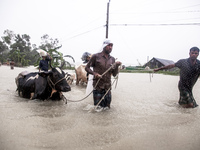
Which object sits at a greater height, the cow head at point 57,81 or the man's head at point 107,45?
the man's head at point 107,45

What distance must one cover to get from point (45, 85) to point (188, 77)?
408 cm

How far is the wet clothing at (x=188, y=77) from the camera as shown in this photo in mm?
4020

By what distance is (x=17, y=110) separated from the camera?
12.1ft

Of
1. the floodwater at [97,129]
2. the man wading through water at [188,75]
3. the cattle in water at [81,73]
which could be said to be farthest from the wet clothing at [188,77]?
the cattle in water at [81,73]

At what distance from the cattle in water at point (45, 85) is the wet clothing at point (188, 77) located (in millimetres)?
3168

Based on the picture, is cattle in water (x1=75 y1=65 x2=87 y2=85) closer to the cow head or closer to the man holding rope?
the cow head

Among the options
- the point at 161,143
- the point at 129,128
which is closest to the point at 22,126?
the point at 129,128

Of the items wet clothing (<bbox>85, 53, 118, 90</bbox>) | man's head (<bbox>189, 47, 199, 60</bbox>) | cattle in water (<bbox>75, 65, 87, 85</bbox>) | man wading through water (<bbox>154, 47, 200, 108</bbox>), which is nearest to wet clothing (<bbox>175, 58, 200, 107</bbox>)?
man wading through water (<bbox>154, 47, 200, 108</bbox>)

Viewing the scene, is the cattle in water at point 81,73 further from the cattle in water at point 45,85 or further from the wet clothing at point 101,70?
the wet clothing at point 101,70

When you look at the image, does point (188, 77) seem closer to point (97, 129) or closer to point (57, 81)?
point (97, 129)

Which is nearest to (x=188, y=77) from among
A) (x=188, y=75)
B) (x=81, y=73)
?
(x=188, y=75)

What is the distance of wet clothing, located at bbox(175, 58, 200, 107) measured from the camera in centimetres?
402

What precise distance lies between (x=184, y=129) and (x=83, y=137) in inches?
73.5

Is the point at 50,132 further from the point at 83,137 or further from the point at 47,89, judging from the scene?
the point at 47,89
